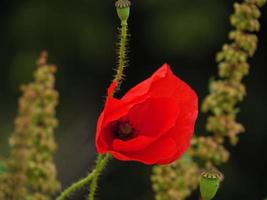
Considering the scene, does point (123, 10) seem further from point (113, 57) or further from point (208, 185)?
point (113, 57)

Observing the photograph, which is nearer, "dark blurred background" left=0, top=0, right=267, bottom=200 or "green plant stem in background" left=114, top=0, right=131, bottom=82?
"green plant stem in background" left=114, top=0, right=131, bottom=82

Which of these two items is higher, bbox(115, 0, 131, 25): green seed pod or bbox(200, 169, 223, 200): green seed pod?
bbox(115, 0, 131, 25): green seed pod

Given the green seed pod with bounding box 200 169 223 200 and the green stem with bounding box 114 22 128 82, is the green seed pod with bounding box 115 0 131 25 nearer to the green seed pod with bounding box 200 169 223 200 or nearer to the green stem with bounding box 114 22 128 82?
the green stem with bounding box 114 22 128 82

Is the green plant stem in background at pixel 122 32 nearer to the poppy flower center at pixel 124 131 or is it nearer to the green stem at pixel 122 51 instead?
the green stem at pixel 122 51

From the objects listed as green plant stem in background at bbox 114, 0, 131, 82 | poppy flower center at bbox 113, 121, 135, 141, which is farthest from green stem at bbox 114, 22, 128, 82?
poppy flower center at bbox 113, 121, 135, 141

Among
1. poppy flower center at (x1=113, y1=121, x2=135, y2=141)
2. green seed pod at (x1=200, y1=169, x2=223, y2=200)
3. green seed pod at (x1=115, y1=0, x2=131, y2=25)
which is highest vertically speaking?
green seed pod at (x1=115, y1=0, x2=131, y2=25)

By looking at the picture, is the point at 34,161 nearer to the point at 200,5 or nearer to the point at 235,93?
the point at 235,93

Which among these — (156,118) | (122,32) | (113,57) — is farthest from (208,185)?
(113,57)
